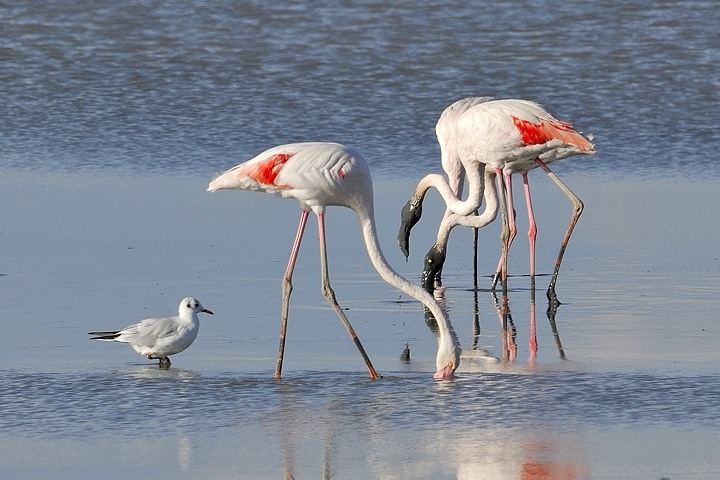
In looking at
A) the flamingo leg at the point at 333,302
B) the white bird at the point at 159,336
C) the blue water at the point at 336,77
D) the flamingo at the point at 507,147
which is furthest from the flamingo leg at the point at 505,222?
the blue water at the point at 336,77

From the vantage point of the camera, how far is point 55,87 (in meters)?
17.2

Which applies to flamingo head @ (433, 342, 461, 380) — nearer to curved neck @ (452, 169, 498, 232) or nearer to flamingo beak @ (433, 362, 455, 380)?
flamingo beak @ (433, 362, 455, 380)

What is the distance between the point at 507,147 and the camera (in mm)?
10344

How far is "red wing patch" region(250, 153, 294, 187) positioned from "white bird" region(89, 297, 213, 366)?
757 millimetres

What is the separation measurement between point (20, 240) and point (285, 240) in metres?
1.84

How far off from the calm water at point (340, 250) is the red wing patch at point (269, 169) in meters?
0.83

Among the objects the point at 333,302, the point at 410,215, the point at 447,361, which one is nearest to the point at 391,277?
the point at 333,302

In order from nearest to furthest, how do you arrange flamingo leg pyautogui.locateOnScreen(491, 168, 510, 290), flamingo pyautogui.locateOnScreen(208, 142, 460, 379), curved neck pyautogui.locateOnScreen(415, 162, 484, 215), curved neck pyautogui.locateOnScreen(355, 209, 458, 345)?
1. curved neck pyautogui.locateOnScreen(355, 209, 458, 345)
2. flamingo pyautogui.locateOnScreen(208, 142, 460, 379)
3. curved neck pyautogui.locateOnScreen(415, 162, 484, 215)
4. flamingo leg pyautogui.locateOnScreen(491, 168, 510, 290)

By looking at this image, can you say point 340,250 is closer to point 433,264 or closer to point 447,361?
point 433,264

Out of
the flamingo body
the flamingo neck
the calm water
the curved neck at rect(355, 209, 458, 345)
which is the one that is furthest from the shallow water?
the flamingo body

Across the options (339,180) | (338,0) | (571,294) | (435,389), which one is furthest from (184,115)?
(435,389)

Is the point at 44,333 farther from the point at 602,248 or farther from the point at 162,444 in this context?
the point at 602,248

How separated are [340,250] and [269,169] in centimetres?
284

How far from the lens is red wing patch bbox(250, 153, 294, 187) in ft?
25.4
